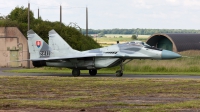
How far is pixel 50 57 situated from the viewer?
32.8m

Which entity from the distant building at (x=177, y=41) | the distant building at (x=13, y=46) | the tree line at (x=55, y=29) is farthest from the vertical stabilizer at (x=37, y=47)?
the distant building at (x=177, y=41)

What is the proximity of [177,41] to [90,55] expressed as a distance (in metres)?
25.5

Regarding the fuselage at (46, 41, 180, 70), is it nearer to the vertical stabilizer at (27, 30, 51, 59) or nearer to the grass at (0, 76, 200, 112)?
the vertical stabilizer at (27, 30, 51, 59)

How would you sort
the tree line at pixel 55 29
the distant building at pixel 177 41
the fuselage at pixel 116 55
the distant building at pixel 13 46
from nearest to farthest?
1. the fuselage at pixel 116 55
2. the distant building at pixel 13 46
3. the tree line at pixel 55 29
4. the distant building at pixel 177 41

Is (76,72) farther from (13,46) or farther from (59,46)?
(13,46)

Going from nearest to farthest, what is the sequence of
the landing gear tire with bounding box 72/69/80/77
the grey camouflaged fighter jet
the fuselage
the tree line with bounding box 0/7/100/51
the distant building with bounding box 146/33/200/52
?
the fuselage < the grey camouflaged fighter jet < the landing gear tire with bounding box 72/69/80/77 < the tree line with bounding box 0/7/100/51 < the distant building with bounding box 146/33/200/52

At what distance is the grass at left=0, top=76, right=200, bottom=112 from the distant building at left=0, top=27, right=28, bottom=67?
953 inches

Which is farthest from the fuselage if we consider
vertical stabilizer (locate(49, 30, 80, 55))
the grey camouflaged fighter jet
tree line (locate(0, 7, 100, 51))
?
tree line (locate(0, 7, 100, 51))

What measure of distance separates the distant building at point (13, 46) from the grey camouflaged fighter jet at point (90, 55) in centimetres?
1328

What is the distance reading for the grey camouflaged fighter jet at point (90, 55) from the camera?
30.4 meters

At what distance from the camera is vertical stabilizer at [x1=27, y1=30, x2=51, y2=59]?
108 ft

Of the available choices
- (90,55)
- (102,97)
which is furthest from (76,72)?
(102,97)

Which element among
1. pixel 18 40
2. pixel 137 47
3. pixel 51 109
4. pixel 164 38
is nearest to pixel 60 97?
pixel 51 109

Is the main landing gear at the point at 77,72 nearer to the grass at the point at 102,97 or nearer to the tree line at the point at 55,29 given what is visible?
the grass at the point at 102,97
